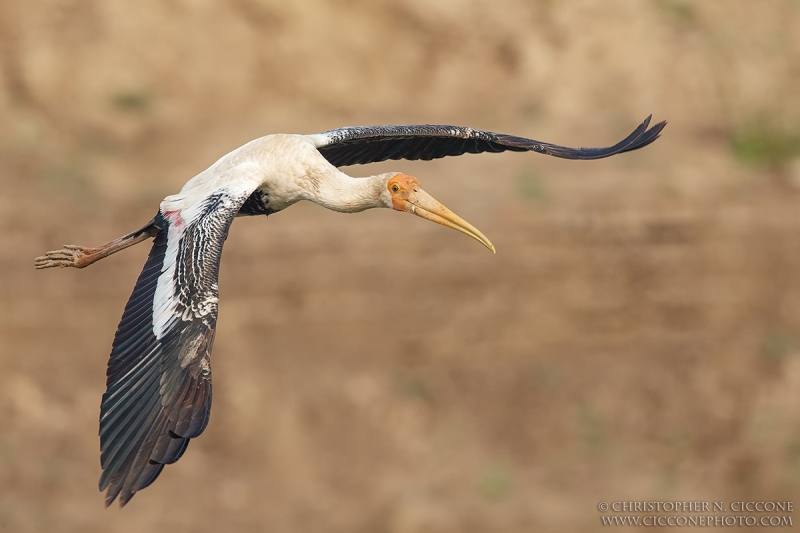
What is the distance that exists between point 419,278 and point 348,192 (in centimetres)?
1397

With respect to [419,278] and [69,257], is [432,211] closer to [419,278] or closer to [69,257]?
[69,257]

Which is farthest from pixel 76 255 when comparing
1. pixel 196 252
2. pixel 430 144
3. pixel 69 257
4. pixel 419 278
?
pixel 419 278

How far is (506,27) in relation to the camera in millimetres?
29469

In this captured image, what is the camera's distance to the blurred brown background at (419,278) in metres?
25.0

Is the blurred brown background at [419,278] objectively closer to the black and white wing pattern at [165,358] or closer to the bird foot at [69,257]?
the bird foot at [69,257]

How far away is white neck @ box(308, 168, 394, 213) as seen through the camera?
1256 centimetres

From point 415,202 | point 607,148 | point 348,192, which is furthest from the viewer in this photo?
point 607,148

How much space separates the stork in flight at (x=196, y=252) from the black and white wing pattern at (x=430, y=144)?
13 millimetres

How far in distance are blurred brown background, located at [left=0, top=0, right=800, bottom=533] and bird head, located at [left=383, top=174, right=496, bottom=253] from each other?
1240 cm

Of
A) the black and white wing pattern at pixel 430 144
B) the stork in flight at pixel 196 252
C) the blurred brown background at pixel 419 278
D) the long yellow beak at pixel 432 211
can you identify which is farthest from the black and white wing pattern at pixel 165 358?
the blurred brown background at pixel 419 278

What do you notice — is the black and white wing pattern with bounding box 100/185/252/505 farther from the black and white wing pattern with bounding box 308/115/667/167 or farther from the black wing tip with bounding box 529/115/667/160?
the black wing tip with bounding box 529/115/667/160

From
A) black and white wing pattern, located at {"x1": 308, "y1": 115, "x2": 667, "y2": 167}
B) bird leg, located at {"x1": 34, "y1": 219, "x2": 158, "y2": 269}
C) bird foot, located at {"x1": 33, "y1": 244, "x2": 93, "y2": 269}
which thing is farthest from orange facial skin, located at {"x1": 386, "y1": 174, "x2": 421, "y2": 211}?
bird foot, located at {"x1": 33, "y1": 244, "x2": 93, "y2": 269}

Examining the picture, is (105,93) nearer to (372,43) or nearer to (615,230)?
(372,43)

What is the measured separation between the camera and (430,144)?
46.7ft
